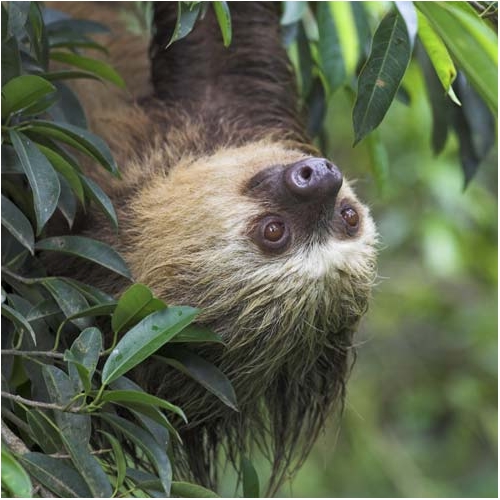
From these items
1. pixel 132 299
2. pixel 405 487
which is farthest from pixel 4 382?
pixel 405 487

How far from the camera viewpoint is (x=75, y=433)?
8.60ft

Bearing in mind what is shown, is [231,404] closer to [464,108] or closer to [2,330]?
[2,330]

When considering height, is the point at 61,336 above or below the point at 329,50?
below

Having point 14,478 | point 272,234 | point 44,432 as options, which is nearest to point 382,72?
point 272,234

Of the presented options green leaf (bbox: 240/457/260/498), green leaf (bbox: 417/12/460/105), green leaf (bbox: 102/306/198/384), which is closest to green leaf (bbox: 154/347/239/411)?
green leaf (bbox: 240/457/260/498)

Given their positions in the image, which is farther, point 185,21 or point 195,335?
point 195,335

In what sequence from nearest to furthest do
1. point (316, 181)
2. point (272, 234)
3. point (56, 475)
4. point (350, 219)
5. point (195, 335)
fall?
point (56, 475), point (195, 335), point (316, 181), point (272, 234), point (350, 219)

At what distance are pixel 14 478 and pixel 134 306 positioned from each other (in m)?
0.73

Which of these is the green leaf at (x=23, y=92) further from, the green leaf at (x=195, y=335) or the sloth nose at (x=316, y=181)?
the sloth nose at (x=316, y=181)

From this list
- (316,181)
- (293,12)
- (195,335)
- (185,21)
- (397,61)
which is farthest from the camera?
(293,12)

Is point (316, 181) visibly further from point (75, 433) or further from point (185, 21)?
point (75, 433)

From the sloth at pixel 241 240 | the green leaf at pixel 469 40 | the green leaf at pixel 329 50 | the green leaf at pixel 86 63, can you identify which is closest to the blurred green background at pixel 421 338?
the sloth at pixel 241 240

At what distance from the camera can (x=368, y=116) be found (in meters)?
2.86

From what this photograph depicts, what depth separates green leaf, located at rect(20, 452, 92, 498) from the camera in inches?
97.5
